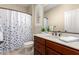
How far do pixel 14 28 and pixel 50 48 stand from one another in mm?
639

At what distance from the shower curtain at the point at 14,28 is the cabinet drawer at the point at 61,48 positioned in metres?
0.33

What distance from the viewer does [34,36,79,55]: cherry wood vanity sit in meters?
1.37

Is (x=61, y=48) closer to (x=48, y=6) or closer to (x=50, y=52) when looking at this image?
(x=50, y=52)

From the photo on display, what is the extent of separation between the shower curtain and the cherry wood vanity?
215 mm

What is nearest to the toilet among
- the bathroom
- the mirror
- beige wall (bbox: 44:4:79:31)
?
the bathroom

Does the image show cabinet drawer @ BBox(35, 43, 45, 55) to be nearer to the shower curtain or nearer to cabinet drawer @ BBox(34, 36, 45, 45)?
cabinet drawer @ BBox(34, 36, 45, 45)

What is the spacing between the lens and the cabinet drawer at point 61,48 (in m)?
1.32

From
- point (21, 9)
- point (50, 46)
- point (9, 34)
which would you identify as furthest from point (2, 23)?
point (50, 46)

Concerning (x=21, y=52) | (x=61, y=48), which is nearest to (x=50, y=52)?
(x=61, y=48)

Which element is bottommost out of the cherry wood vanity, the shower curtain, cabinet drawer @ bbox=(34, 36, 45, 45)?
the cherry wood vanity

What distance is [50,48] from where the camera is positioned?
5.74 ft

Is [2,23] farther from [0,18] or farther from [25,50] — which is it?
[25,50]

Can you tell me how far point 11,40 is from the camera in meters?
1.71
